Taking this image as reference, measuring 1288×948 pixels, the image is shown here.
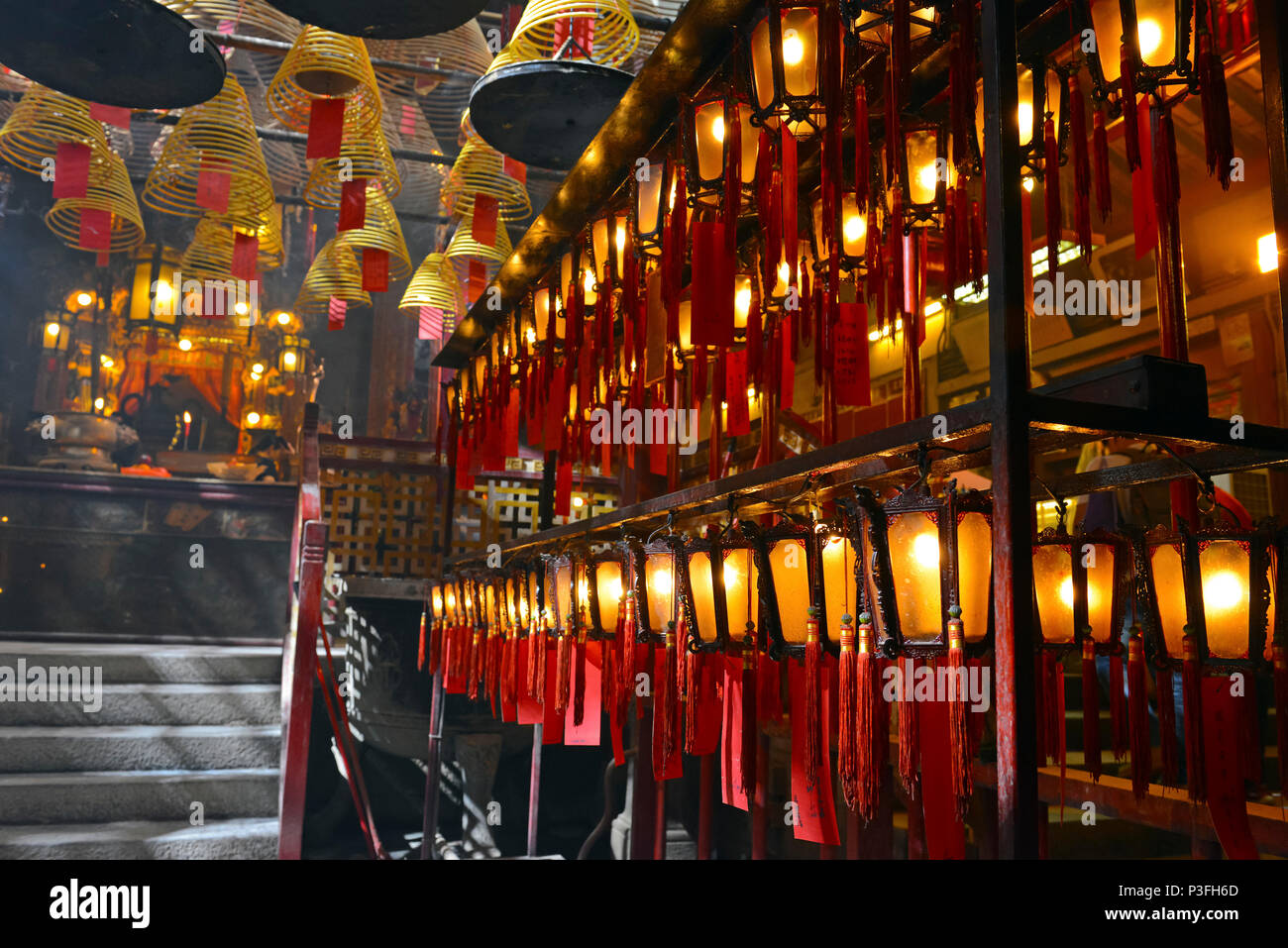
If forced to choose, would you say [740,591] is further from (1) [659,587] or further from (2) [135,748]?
(2) [135,748]

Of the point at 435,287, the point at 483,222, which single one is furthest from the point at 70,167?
the point at 435,287

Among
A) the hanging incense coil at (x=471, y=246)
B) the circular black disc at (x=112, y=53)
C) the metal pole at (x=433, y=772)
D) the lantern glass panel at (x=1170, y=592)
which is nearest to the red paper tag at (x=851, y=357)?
the lantern glass panel at (x=1170, y=592)

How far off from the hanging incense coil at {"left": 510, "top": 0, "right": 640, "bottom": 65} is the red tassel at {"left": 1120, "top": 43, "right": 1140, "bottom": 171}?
2.33 metres

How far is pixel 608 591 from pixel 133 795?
3497mm

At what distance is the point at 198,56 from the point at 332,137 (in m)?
0.86

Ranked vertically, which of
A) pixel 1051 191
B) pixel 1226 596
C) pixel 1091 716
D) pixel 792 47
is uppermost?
pixel 792 47

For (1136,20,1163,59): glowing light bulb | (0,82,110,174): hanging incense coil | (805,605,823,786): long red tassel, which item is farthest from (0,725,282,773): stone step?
(1136,20,1163,59): glowing light bulb

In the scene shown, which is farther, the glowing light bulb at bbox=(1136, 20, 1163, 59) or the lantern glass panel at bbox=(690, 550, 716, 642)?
the lantern glass panel at bbox=(690, 550, 716, 642)

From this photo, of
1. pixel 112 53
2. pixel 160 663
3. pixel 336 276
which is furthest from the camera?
pixel 336 276

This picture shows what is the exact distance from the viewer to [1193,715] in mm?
1968

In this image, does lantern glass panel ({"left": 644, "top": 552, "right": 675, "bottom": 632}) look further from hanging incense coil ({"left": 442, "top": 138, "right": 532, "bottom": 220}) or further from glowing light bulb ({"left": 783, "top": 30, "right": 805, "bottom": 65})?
hanging incense coil ({"left": 442, "top": 138, "right": 532, "bottom": 220})

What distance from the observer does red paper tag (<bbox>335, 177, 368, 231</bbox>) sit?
5.32m
